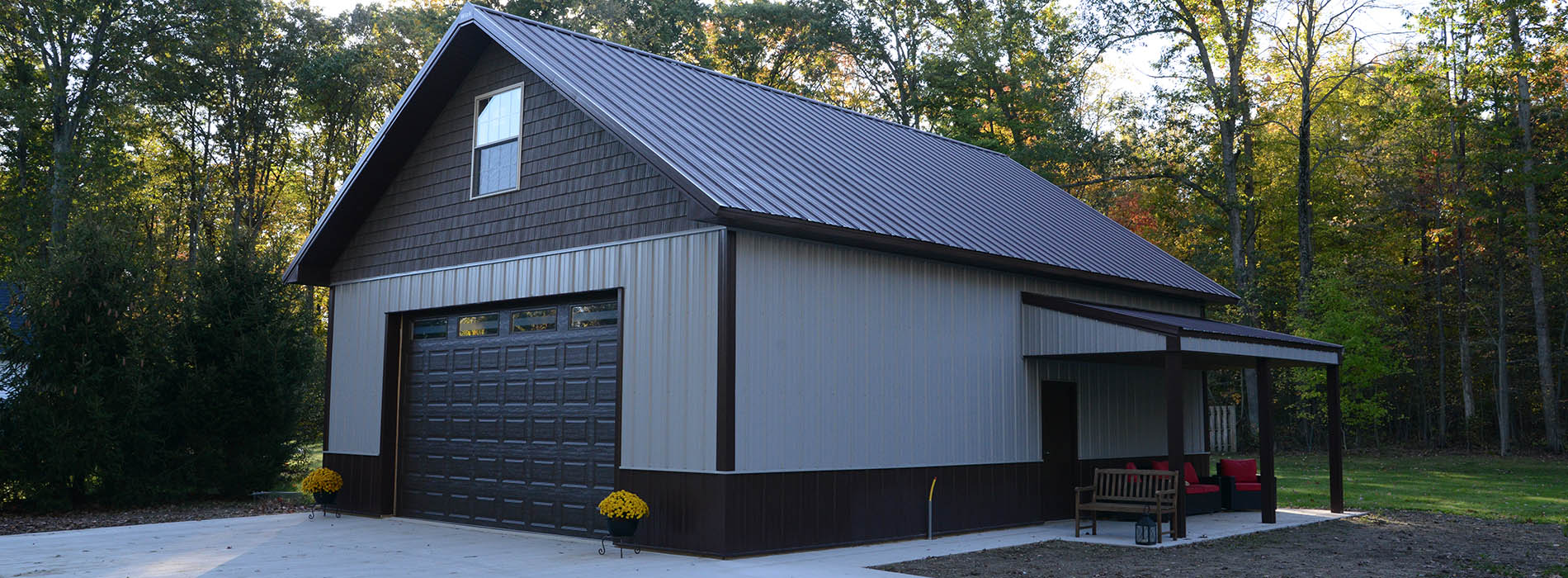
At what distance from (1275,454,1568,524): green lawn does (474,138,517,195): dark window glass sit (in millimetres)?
12189

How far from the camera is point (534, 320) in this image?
12789mm

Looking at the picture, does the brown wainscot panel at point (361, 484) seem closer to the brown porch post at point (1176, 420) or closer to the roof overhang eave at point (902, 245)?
the roof overhang eave at point (902, 245)

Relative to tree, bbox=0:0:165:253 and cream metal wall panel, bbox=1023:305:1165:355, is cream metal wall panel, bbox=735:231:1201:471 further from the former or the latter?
tree, bbox=0:0:165:253

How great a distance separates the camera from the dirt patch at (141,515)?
514 inches

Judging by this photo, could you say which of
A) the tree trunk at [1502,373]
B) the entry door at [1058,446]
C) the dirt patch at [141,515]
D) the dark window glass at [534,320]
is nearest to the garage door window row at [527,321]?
the dark window glass at [534,320]

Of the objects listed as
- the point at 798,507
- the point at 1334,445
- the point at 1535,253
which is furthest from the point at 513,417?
the point at 1535,253

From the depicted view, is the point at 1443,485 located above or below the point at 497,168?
below

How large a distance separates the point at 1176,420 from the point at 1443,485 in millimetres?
11729

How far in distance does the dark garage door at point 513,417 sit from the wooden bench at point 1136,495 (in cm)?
543

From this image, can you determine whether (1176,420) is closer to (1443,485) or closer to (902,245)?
(902,245)

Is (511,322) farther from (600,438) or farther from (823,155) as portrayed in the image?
(823,155)

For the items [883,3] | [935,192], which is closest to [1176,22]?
[883,3]

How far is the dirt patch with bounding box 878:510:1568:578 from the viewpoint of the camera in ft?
31.7

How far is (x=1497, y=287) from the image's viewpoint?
29719 mm
